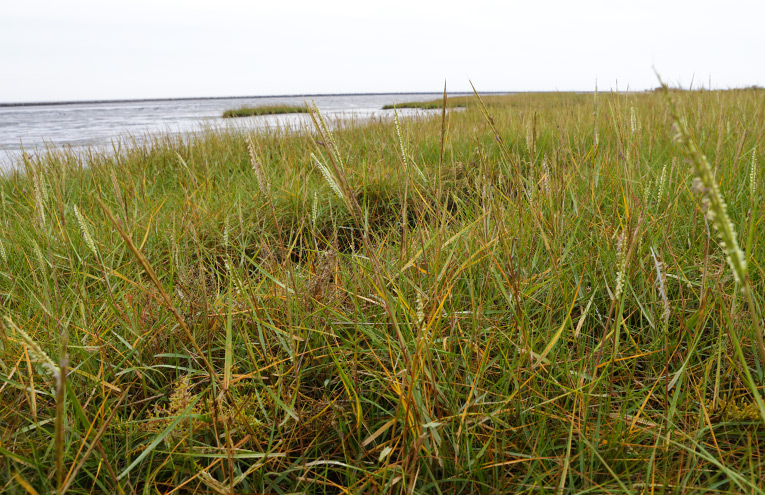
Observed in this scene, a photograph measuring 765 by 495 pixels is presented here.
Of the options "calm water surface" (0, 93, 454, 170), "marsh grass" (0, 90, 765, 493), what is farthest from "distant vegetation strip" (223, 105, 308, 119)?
"marsh grass" (0, 90, 765, 493)

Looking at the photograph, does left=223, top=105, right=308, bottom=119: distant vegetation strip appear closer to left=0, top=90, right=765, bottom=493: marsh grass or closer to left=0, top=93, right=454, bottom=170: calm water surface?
left=0, top=93, right=454, bottom=170: calm water surface

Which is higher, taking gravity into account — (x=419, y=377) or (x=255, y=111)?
(x=255, y=111)

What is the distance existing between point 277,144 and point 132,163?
1.54 m

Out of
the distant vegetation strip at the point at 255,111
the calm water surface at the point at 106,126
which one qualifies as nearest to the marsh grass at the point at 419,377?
the calm water surface at the point at 106,126

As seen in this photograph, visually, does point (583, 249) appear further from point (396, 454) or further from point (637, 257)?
point (396, 454)

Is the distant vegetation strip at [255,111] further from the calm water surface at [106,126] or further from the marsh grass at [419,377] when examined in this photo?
the marsh grass at [419,377]

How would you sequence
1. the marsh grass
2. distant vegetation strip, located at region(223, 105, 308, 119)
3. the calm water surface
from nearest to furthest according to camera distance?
the marsh grass < the calm water surface < distant vegetation strip, located at region(223, 105, 308, 119)

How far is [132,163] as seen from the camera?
462cm

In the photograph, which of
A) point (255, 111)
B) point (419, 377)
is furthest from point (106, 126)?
point (419, 377)

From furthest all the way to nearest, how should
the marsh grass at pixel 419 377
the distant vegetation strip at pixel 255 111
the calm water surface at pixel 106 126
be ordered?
the distant vegetation strip at pixel 255 111, the calm water surface at pixel 106 126, the marsh grass at pixel 419 377

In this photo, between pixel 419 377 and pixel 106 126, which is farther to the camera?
pixel 106 126

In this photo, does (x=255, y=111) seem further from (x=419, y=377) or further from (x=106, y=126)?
(x=419, y=377)

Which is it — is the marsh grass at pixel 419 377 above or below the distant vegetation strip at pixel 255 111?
below

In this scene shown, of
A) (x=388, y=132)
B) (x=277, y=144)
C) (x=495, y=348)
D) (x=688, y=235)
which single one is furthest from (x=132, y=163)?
(x=688, y=235)
